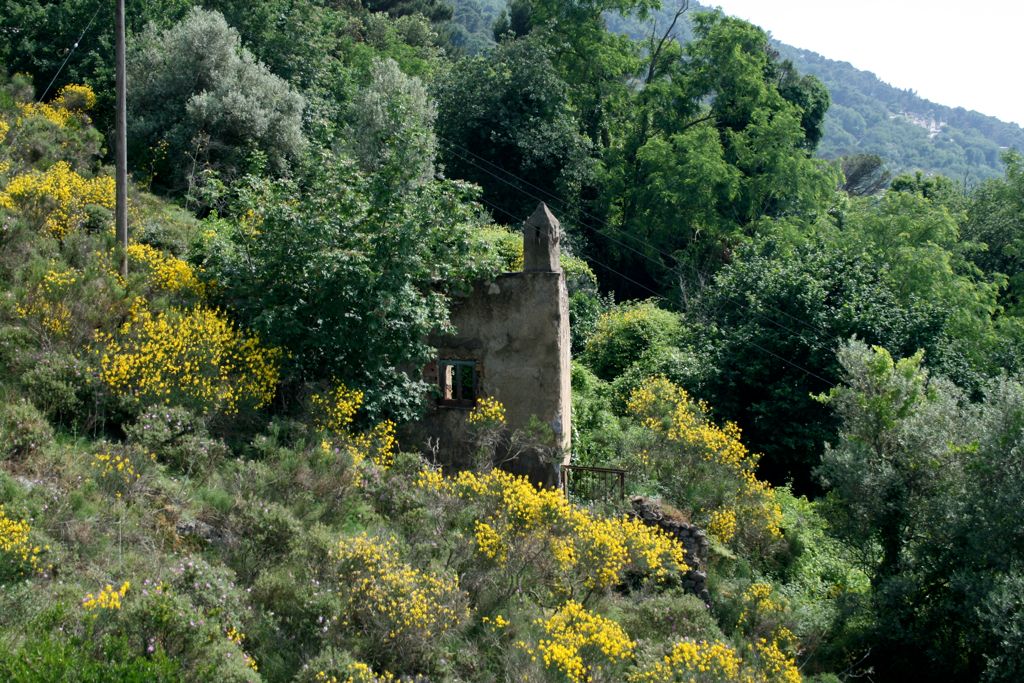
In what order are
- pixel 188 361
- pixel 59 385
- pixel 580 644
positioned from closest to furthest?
1. pixel 580 644
2. pixel 59 385
3. pixel 188 361

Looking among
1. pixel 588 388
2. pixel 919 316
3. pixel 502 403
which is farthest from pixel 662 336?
pixel 502 403

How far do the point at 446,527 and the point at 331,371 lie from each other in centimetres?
369

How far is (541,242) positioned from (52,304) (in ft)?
25.1

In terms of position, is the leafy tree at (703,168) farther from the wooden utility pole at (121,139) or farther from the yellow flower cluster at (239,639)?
the yellow flower cluster at (239,639)

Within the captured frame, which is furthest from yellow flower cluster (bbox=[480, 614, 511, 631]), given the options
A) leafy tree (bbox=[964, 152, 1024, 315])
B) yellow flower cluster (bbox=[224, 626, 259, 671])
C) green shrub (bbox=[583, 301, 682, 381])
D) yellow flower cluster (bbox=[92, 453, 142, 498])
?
leafy tree (bbox=[964, 152, 1024, 315])

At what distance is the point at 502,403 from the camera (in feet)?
53.5

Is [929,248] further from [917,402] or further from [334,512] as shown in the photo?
[334,512]

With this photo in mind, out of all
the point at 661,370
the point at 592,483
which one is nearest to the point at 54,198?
the point at 592,483

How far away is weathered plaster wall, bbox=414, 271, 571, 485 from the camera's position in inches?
634

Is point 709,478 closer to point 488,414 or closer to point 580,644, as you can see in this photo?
point 488,414

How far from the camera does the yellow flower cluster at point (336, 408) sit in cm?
1445

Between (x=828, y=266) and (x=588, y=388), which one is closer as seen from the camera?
(x=588, y=388)

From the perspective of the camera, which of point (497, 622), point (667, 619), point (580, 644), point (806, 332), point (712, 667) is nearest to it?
point (580, 644)

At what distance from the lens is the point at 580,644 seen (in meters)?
11.2
